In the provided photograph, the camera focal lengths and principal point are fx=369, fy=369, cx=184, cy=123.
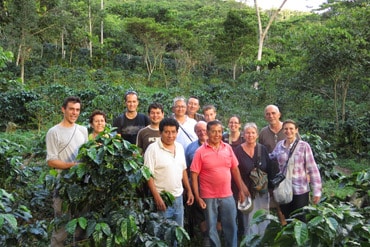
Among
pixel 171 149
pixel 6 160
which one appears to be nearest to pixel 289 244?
pixel 171 149

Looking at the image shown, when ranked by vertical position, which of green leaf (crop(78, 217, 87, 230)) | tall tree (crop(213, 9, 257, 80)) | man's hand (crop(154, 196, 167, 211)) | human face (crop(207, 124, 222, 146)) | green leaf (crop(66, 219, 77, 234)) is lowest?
man's hand (crop(154, 196, 167, 211))

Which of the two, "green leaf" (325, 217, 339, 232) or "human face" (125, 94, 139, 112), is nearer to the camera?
"green leaf" (325, 217, 339, 232)

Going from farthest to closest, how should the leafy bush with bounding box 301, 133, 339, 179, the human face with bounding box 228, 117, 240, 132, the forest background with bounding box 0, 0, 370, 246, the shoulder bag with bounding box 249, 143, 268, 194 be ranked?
the forest background with bounding box 0, 0, 370, 246, the leafy bush with bounding box 301, 133, 339, 179, the human face with bounding box 228, 117, 240, 132, the shoulder bag with bounding box 249, 143, 268, 194

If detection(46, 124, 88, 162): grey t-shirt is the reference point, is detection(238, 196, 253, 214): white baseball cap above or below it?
below

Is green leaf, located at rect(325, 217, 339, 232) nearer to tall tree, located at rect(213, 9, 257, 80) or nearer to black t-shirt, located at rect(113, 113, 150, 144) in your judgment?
black t-shirt, located at rect(113, 113, 150, 144)

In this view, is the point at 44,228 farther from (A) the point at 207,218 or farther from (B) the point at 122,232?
(A) the point at 207,218

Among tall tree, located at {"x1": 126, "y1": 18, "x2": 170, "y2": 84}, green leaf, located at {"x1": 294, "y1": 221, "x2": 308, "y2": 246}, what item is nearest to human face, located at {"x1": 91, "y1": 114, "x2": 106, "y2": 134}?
green leaf, located at {"x1": 294, "y1": 221, "x2": 308, "y2": 246}

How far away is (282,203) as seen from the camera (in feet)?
10.6

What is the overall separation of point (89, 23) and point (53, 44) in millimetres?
3020

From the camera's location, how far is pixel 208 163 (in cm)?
306

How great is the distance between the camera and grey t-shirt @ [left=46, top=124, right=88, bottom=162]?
288 cm

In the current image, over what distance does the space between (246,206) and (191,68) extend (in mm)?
20451

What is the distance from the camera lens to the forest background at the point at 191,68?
331 inches

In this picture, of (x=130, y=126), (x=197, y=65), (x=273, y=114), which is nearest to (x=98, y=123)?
(x=130, y=126)
